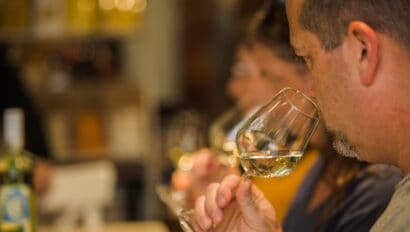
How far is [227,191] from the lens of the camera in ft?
3.80

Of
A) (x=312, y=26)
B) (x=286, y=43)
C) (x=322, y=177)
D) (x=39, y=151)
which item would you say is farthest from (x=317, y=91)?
(x=39, y=151)

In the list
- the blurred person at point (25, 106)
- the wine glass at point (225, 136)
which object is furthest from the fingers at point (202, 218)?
the blurred person at point (25, 106)

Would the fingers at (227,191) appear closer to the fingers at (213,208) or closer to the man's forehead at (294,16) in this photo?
the fingers at (213,208)

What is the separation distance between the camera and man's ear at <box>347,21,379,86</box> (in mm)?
895

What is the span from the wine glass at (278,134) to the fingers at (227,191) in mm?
34

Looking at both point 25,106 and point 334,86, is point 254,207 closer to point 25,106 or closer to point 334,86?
point 334,86

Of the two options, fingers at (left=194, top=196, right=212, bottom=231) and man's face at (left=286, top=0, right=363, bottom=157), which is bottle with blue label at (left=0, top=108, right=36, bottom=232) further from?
man's face at (left=286, top=0, right=363, bottom=157)

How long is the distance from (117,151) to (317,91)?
3.30 metres

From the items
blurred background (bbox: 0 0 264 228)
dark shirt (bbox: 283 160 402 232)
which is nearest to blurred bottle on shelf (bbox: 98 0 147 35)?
blurred background (bbox: 0 0 264 228)

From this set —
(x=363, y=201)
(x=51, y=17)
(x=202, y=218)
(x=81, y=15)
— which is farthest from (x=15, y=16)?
(x=202, y=218)

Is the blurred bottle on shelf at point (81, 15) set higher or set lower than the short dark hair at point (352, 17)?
lower

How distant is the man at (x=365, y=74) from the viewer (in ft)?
2.96

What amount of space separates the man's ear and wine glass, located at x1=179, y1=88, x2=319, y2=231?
0.24 metres

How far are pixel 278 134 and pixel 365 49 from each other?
1.03 feet
